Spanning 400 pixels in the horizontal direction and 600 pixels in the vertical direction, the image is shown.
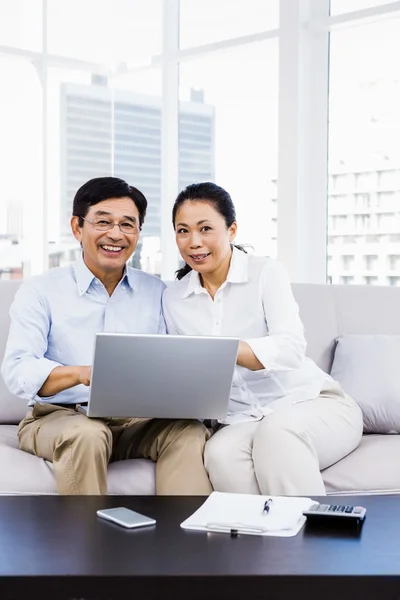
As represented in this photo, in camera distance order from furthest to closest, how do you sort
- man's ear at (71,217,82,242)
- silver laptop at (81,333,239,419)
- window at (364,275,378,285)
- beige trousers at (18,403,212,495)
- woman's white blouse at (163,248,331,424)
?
window at (364,275,378,285), man's ear at (71,217,82,242), woman's white blouse at (163,248,331,424), beige trousers at (18,403,212,495), silver laptop at (81,333,239,419)

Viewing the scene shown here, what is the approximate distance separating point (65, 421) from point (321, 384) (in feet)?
2.49

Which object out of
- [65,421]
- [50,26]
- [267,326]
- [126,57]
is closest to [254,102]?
[126,57]

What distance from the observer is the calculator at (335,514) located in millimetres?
1586

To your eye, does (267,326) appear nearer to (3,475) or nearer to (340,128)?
(3,475)

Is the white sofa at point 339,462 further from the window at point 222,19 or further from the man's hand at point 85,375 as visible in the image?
the window at point 222,19

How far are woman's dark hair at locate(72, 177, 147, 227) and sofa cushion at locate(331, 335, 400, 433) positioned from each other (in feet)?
2.82

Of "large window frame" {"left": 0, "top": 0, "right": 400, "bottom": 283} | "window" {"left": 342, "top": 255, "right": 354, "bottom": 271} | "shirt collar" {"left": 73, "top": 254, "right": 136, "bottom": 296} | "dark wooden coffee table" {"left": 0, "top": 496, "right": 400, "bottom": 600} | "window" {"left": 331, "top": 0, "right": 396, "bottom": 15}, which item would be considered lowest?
"dark wooden coffee table" {"left": 0, "top": 496, "right": 400, "bottom": 600}

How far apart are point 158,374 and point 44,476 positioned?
467 mm

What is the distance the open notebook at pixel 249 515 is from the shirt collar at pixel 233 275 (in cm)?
85

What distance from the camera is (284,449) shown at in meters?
2.06

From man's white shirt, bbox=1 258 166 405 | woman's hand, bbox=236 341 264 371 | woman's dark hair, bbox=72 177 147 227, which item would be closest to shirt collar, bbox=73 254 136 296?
man's white shirt, bbox=1 258 166 405

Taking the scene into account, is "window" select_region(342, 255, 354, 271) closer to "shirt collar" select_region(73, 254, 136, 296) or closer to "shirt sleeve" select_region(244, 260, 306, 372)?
"shirt sleeve" select_region(244, 260, 306, 372)

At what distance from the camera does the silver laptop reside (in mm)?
1961

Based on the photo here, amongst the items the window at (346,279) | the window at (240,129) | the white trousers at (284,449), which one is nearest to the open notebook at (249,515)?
the white trousers at (284,449)
